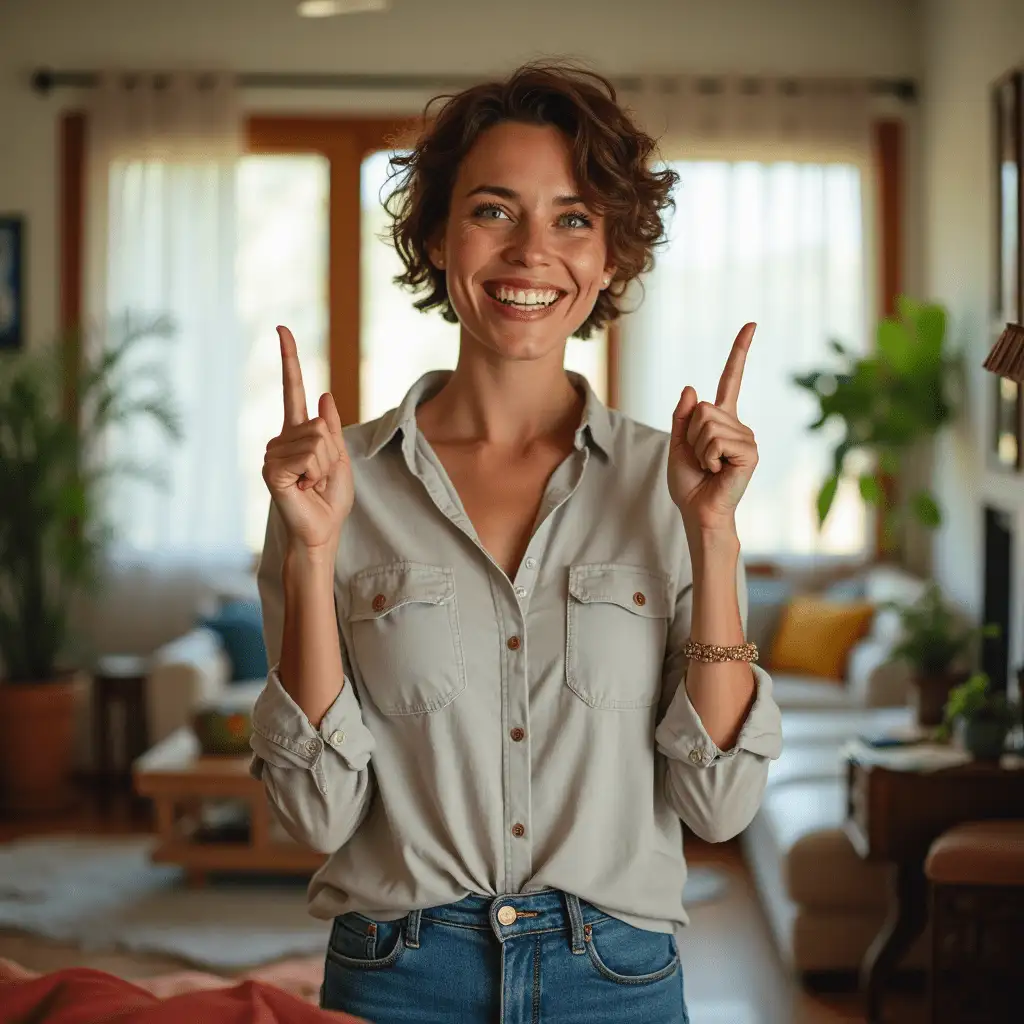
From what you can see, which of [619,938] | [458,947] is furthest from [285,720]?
[619,938]

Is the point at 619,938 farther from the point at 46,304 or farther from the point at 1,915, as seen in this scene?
the point at 46,304

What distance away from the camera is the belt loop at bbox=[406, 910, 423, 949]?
1.40m

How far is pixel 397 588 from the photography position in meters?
1.45

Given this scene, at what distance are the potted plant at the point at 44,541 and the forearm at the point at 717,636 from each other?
4346mm

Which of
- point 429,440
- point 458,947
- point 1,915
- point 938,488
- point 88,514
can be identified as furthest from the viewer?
point 938,488

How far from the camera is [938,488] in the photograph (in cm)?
582

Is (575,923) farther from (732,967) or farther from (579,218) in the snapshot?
(732,967)

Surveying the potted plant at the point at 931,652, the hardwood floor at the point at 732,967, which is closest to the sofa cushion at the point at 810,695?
the potted plant at the point at 931,652

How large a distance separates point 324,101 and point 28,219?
1359 millimetres

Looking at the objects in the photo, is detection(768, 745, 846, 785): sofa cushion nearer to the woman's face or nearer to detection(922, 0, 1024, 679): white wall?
detection(922, 0, 1024, 679): white wall

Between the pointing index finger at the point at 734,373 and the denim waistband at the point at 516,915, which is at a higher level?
the pointing index finger at the point at 734,373

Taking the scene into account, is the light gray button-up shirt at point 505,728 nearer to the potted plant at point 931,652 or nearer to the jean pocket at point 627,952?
the jean pocket at point 627,952

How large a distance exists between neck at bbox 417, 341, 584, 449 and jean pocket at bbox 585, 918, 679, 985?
52 cm

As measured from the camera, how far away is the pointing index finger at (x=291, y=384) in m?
1.47
